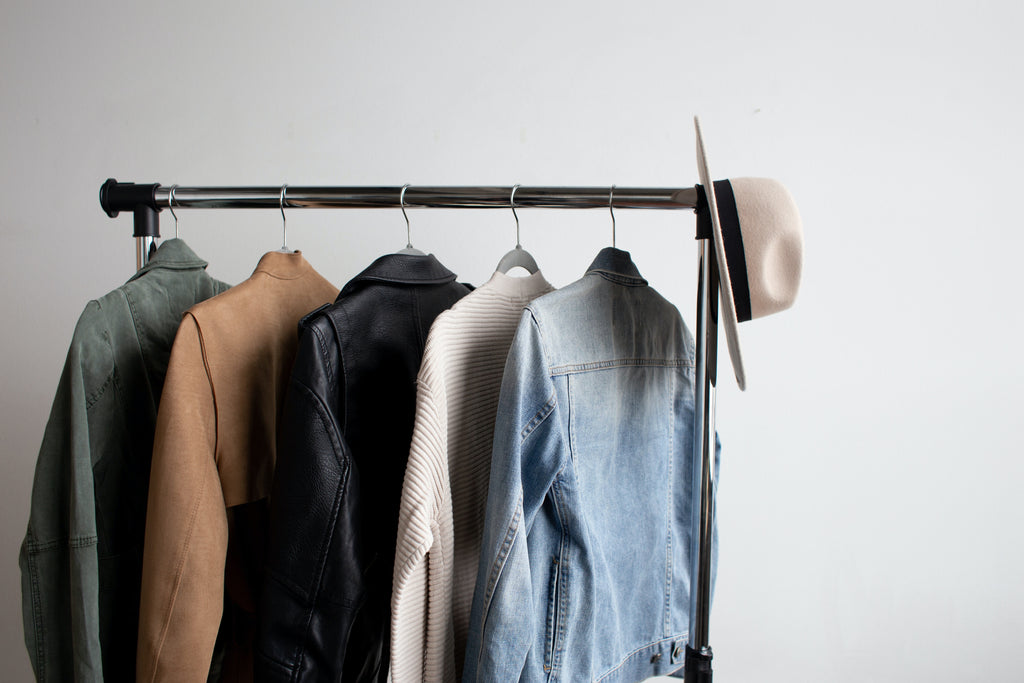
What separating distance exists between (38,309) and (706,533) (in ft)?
5.38

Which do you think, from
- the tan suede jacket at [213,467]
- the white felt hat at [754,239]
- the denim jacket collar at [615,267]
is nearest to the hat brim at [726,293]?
the white felt hat at [754,239]

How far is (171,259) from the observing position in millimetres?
998

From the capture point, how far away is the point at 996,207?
4.91 feet

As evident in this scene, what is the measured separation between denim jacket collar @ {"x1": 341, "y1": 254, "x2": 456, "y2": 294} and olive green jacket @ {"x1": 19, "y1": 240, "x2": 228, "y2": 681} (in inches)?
12.1

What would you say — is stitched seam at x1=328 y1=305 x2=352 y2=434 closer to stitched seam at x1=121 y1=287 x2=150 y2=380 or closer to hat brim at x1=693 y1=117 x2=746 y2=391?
stitched seam at x1=121 y1=287 x2=150 y2=380

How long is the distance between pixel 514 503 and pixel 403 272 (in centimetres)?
37

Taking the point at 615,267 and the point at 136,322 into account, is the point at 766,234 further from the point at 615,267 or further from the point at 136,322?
the point at 136,322

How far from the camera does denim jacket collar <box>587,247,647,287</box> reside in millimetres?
952

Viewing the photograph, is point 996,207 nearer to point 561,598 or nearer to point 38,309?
point 561,598

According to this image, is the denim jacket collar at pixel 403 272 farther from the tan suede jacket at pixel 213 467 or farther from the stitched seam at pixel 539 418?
the stitched seam at pixel 539 418

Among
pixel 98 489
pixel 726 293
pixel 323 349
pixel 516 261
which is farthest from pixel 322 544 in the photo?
pixel 726 293

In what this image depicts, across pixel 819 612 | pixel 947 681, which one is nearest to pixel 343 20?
pixel 819 612

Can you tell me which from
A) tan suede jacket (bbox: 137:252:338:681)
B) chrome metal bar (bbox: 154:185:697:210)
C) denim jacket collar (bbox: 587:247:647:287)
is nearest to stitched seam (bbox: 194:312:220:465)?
tan suede jacket (bbox: 137:252:338:681)

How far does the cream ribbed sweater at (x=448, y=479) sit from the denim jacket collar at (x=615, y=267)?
108 millimetres
